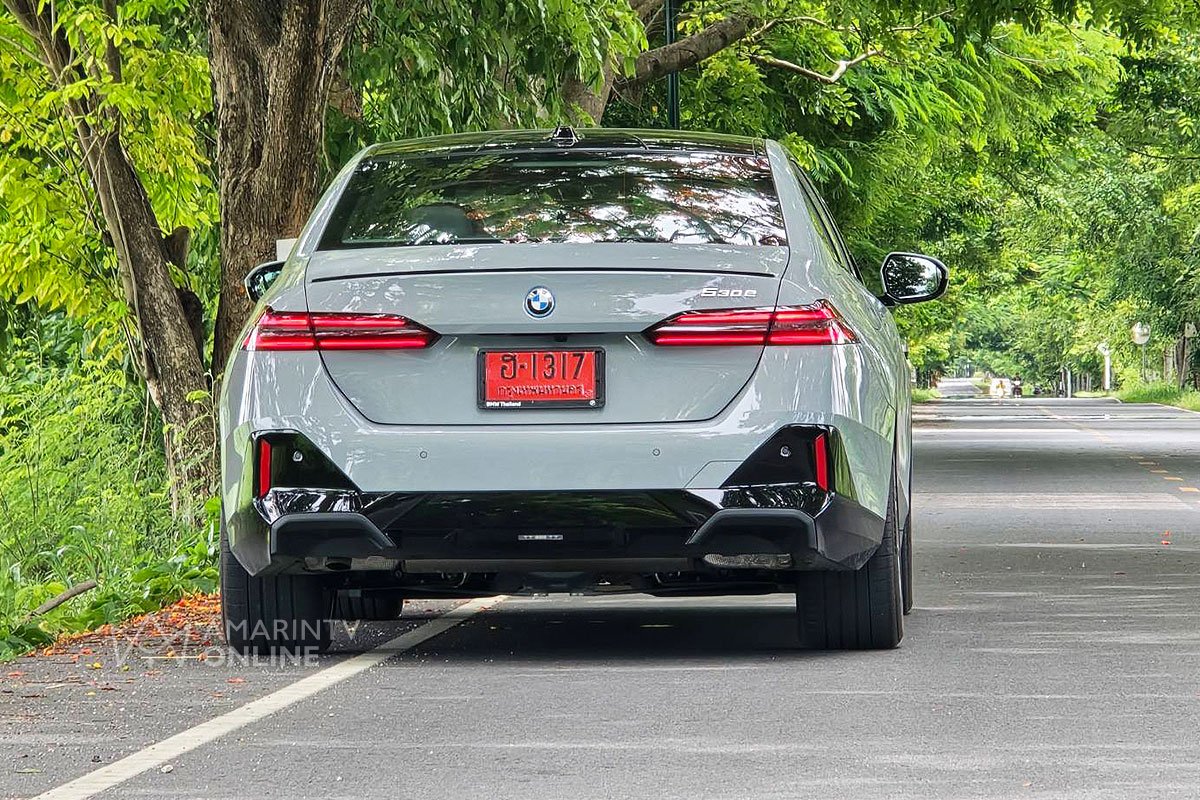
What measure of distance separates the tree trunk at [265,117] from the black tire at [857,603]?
19.0ft

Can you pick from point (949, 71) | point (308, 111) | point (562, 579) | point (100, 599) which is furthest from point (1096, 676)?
point (949, 71)

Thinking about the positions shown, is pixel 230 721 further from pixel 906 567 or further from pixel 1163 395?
pixel 1163 395

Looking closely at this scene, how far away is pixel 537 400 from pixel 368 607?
250 cm

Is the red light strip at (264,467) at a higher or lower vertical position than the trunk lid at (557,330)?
lower

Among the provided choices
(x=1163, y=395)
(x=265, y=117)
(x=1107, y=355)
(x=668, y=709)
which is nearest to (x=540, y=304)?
(x=668, y=709)

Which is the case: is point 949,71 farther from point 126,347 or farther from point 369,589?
point 369,589

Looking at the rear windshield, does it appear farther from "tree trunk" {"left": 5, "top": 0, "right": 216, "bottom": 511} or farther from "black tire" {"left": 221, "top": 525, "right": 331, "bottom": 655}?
"tree trunk" {"left": 5, "top": 0, "right": 216, "bottom": 511}

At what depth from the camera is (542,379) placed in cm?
687

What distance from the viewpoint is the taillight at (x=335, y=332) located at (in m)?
6.91

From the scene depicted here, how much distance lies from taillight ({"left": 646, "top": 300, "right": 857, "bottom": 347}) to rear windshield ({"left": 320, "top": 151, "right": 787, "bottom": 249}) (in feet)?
1.40

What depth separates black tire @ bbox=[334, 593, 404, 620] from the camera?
9.02 meters

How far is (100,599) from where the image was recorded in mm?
9633

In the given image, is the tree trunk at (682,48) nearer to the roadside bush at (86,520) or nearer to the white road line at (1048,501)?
the white road line at (1048,501)

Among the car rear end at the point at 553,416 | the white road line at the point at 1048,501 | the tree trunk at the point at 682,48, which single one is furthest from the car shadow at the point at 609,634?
the tree trunk at the point at 682,48
